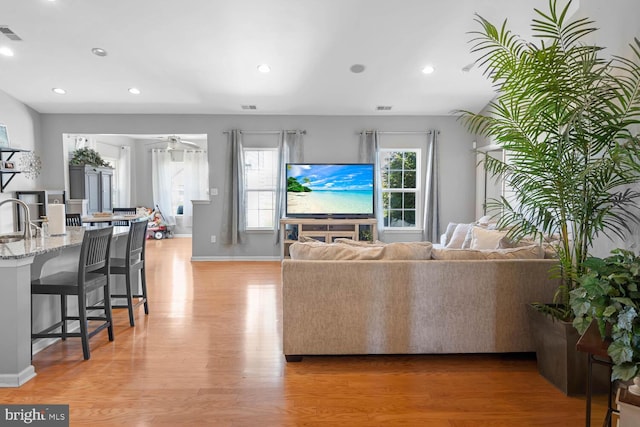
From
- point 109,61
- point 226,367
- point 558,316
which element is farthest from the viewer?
point 109,61

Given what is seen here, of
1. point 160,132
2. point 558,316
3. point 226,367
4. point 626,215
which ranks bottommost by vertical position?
point 226,367

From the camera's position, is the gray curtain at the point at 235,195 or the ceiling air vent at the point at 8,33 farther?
the gray curtain at the point at 235,195

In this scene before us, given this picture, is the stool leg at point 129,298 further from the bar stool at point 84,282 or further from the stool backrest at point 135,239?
the bar stool at point 84,282

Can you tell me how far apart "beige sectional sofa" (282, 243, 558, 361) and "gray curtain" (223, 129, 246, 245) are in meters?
4.14

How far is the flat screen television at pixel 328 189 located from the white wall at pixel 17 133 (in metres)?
4.01

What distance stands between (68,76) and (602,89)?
6.00m

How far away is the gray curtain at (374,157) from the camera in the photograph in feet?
21.6

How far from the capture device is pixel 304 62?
16.6 feet

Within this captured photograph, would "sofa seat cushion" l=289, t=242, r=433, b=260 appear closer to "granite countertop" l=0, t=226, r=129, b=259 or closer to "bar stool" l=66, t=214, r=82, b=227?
"granite countertop" l=0, t=226, r=129, b=259

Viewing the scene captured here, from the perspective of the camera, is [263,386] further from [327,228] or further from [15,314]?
[327,228]

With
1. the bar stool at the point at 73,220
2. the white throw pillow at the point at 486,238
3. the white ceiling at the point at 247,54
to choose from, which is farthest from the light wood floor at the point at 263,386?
the white ceiling at the point at 247,54

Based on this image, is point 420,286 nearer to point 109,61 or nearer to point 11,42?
point 109,61

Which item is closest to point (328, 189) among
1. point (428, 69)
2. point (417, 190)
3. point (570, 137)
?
point (417, 190)

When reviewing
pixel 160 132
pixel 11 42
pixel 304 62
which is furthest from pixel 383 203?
pixel 11 42
